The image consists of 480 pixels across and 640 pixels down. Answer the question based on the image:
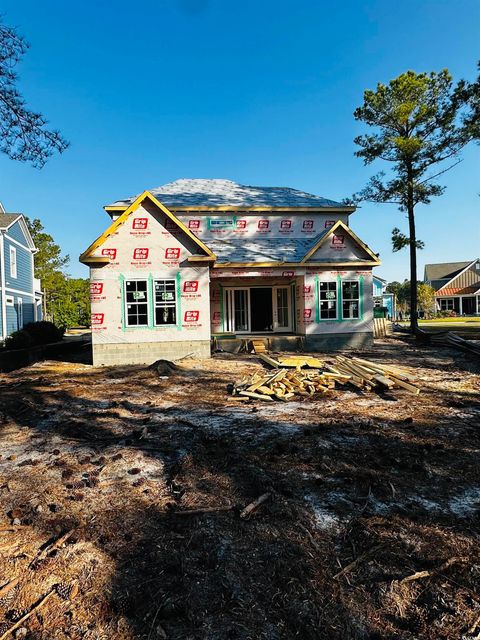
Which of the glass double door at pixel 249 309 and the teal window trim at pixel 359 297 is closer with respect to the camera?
the teal window trim at pixel 359 297

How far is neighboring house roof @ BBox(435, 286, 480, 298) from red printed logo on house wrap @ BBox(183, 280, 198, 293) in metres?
56.0

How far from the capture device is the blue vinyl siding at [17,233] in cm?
2426

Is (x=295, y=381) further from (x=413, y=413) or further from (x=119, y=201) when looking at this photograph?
(x=119, y=201)

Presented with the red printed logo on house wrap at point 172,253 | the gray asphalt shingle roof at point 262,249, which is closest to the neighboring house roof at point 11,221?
the gray asphalt shingle roof at point 262,249

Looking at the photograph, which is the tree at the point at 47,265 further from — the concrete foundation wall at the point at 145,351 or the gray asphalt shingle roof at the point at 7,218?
the concrete foundation wall at the point at 145,351

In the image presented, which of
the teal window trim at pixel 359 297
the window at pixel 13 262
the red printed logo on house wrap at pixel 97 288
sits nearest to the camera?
the red printed logo on house wrap at pixel 97 288

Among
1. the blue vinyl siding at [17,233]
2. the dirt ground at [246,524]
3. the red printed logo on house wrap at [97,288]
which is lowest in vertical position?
the dirt ground at [246,524]

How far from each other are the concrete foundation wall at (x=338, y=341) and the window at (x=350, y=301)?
866mm

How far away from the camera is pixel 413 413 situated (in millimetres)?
6805

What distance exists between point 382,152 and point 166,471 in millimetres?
23571

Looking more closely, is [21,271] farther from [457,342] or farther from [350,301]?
[457,342]

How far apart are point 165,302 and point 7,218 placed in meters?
17.2

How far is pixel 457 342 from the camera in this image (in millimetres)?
15055

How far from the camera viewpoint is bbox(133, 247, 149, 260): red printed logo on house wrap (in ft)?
46.6
